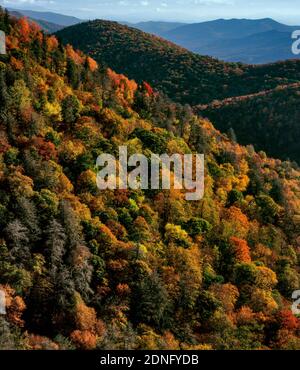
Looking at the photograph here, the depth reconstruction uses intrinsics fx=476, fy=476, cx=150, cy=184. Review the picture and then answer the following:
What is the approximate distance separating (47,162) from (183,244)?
88.7ft

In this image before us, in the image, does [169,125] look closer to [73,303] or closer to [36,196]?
[36,196]

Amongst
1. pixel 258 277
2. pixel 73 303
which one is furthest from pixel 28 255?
pixel 258 277

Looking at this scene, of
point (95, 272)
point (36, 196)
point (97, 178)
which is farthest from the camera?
point (97, 178)

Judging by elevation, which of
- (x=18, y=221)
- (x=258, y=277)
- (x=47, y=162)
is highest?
(x=47, y=162)

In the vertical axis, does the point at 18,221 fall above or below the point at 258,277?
above

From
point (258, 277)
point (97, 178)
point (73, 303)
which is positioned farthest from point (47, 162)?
point (258, 277)

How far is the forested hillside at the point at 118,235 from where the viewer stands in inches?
2338

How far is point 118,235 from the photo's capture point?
253 feet

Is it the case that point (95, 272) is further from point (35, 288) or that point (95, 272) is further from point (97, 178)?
point (97, 178)

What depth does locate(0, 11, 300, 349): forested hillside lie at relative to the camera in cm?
5938

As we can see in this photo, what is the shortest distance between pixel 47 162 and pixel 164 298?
31835 millimetres

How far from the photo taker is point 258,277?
7962 centimetres
